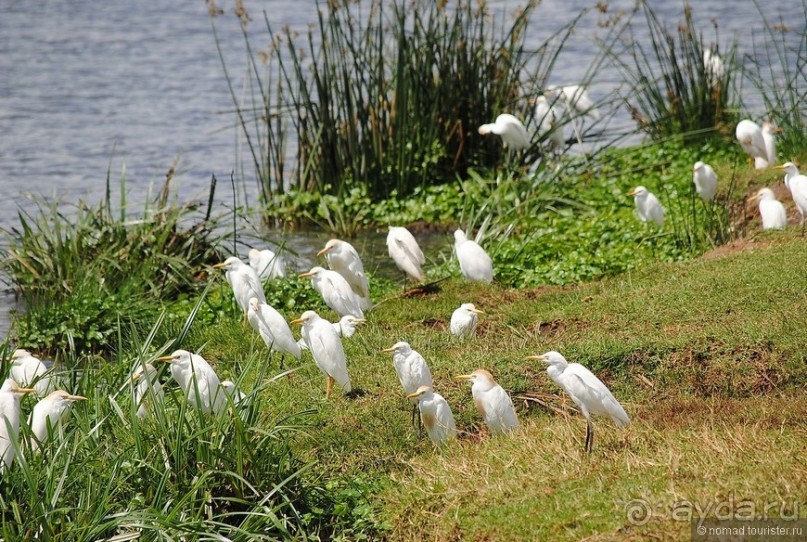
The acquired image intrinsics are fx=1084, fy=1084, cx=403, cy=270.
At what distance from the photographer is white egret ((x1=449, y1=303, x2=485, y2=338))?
6.00 m

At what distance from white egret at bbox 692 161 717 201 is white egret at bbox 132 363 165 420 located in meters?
5.16

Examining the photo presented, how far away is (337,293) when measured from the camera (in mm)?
6539

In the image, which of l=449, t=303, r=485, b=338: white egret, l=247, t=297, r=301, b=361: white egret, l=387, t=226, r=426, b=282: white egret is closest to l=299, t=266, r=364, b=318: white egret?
l=247, t=297, r=301, b=361: white egret

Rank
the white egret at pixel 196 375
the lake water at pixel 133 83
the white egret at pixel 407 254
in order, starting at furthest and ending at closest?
1. the lake water at pixel 133 83
2. the white egret at pixel 407 254
3. the white egret at pixel 196 375

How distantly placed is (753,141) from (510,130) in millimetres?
2118

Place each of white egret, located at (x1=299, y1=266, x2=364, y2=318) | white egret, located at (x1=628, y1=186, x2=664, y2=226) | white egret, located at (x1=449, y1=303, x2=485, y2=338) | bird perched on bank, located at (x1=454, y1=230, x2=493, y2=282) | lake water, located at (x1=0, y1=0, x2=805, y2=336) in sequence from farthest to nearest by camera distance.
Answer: lake water, located at (x1=0, y1=0, x2=805, y2=336)
white egret, located at (x1=628, y1=186, x2=664, y2=226)
bird perched on bank, located at (x1=454, y1=230, x2=493, y2=282)
white egret, located at (x1=299, y1=266, x2=364, y2=318)
white egret, located at (x1=449, y1=303, x2=485, y2=338)

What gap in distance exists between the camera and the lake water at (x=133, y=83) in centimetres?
1220

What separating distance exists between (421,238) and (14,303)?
3534 mm

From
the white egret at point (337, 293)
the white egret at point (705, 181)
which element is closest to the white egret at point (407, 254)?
the white egret at point (337, 293)

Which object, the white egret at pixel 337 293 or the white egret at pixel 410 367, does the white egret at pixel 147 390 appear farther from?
the white egret at pixel 337 293

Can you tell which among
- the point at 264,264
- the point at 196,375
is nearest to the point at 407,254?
the point at 264,264

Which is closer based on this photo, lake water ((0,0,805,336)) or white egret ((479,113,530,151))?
white egret ((479,113,530,151))

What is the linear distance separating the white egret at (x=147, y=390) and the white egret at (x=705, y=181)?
516 cm

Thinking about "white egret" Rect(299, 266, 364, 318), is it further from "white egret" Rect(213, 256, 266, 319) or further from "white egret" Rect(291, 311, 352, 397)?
"white egret" Rect(291, 311, 352, 397)
